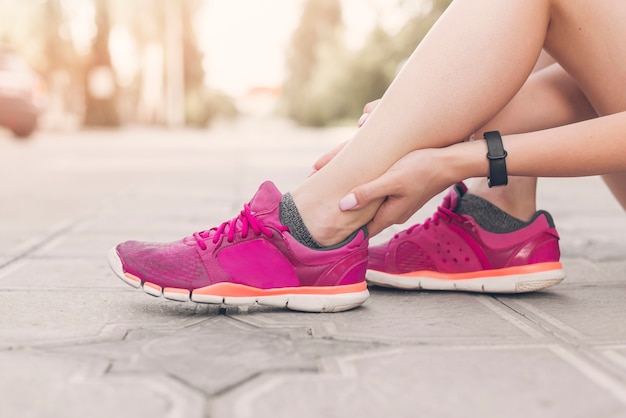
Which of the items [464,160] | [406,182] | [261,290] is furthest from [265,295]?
[464,160]

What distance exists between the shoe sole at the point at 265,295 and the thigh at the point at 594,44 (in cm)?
66

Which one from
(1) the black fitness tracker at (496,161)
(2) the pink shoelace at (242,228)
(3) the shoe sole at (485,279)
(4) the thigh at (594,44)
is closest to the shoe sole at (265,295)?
(2) the pink shoelace at (242,228)

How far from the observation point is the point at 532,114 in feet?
5.87

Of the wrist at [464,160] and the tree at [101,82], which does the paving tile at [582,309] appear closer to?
the wrist at [464,160]

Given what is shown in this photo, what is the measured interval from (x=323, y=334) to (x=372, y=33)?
2271cm

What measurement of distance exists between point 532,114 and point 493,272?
0.37 meters

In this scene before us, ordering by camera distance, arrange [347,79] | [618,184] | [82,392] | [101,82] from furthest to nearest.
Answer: [347,79] → [101,82] → [618,184] → [82,392]

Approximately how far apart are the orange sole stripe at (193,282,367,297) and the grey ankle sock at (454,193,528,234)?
1.35ft

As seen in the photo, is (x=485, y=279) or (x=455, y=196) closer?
(x=485, y=279)

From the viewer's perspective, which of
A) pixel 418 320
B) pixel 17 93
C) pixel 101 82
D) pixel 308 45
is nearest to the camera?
pixel 418 320

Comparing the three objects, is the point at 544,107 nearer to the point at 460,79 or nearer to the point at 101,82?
the point at 460,79

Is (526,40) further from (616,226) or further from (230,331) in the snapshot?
(616,226)

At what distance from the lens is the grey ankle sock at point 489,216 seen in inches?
71.7

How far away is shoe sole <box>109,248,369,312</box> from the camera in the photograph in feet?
5.19
